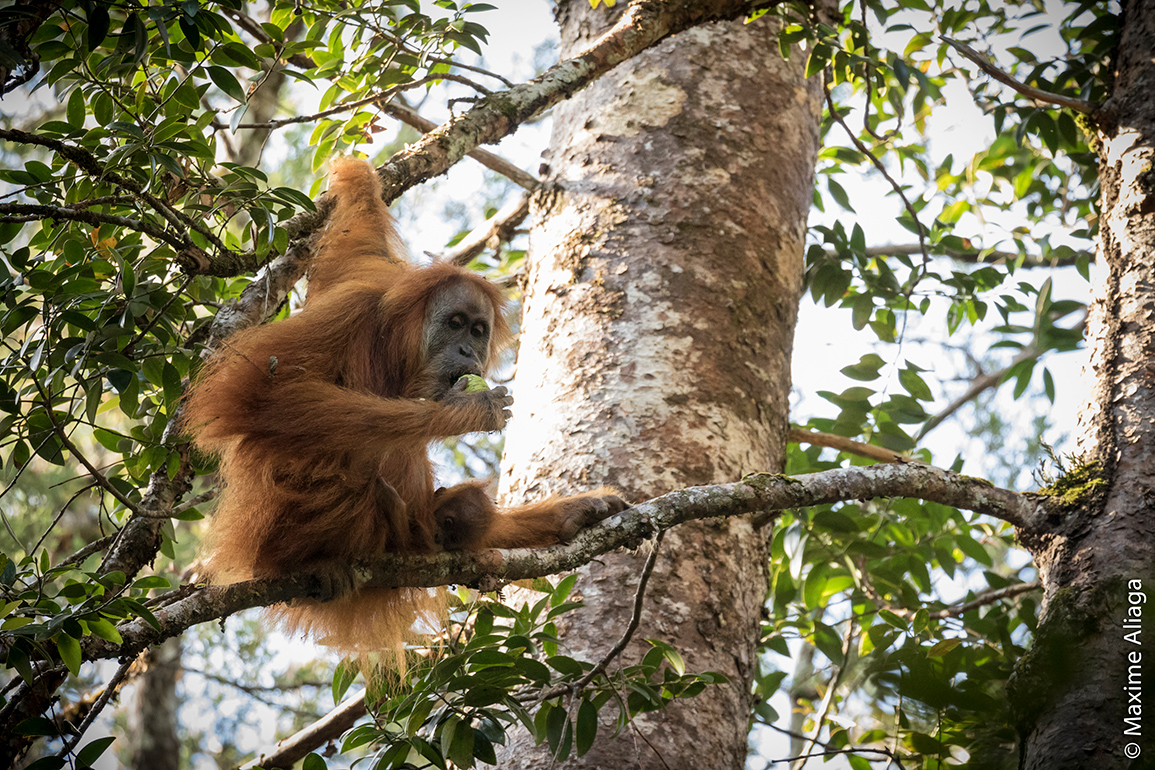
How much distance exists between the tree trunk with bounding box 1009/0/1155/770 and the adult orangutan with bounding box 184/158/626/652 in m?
1.18

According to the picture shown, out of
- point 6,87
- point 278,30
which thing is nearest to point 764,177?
point 278,30

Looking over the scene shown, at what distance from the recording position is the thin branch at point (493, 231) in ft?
12.2

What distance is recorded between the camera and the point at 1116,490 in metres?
2.26

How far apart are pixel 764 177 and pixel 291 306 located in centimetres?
187

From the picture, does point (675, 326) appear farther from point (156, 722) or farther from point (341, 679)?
point (156, 722)

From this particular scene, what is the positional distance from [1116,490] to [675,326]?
4.42 ft

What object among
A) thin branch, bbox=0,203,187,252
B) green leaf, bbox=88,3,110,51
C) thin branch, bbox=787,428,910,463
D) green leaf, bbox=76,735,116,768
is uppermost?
thin branch, bbox=787,428,910,463

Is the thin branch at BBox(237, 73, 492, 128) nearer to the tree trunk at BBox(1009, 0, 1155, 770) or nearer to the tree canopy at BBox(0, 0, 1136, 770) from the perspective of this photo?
the tree canopy at BBox(0, 0, 1136, 770)

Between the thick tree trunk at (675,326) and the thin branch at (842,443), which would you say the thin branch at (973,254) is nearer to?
the thick tree trunk at (675,326)

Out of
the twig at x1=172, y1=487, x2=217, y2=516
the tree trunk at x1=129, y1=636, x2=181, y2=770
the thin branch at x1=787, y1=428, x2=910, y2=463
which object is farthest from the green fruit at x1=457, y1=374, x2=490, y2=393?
the tree trunk at x1=129, y1=636, x2=181, y2=770

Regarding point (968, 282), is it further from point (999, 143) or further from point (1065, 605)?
point (1065, 605)

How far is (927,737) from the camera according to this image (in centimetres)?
122

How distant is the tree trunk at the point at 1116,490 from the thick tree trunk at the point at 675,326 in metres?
0.86

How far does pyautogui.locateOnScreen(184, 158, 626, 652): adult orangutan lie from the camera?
217cm
